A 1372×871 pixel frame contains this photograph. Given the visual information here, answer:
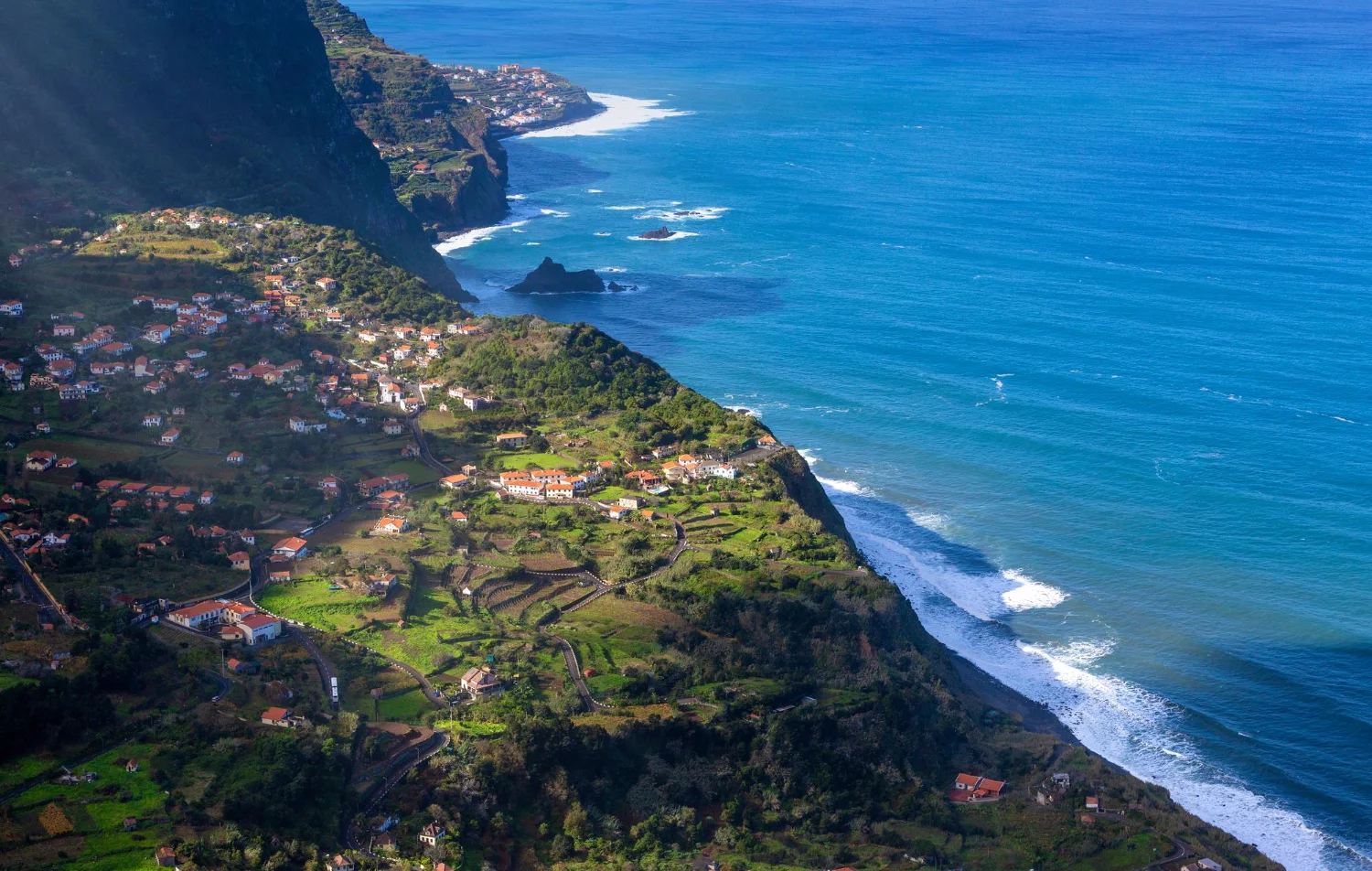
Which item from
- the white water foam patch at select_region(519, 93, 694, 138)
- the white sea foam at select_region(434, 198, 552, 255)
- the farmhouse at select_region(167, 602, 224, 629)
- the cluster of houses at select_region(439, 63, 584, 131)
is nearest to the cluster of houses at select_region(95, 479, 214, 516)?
the farmhouse at select_region(167, 602, 224, 629)

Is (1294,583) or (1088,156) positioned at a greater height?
(1088,156)

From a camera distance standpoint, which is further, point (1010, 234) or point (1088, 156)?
point (1088, 156)

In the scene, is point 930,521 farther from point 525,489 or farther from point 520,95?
point 520,95

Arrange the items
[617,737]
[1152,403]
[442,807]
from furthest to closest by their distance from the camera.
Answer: [1152,403], [617,737], [442,807]

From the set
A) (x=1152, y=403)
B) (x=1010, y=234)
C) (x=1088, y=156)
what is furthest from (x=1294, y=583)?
(x=1088, y=156)

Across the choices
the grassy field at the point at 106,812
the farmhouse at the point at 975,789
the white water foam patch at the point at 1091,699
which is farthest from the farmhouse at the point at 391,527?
the farmhouse at the point at 975,789

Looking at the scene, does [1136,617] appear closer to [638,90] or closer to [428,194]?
[428,194]

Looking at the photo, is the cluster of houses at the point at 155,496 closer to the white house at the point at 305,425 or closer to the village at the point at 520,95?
the white house at the point at 305,425
